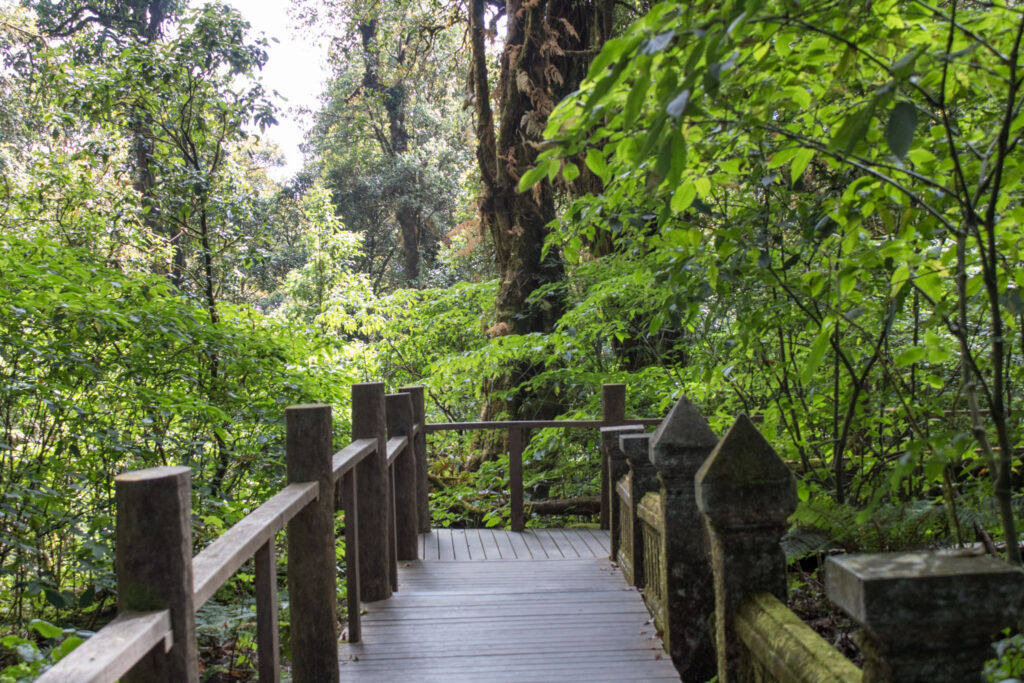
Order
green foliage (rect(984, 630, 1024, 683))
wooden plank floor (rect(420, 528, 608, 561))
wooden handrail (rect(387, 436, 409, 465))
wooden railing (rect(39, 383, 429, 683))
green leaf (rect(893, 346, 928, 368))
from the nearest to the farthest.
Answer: wooden railing (rect(39, 383, 429, 683)) < green leaf (rect(893, 346, 928, 368)) < green foliage (rect(984, 630, 1024, 683)) < wooden handrail (rect(387, 436, 409, 465)) < wooden plank floor (rect(420, 528, 608, 561))

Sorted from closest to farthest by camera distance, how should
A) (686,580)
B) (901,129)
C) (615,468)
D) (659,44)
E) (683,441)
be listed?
(659,44), (901,129), (683,441), (686,580), (615,468)

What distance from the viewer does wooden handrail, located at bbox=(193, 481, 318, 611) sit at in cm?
197

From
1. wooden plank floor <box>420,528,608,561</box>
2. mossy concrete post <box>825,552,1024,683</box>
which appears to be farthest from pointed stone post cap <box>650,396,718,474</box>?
wooden plank floor <box>420,528,608,561</box>

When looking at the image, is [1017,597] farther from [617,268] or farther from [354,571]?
[617,268]

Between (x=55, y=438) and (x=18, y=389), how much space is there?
0.86 meters

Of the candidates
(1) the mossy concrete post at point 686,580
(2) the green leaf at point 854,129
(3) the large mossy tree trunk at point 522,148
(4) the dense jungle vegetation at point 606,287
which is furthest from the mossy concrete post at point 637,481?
(3) the large mossy tree trunk at point 522,148

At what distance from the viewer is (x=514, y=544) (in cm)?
712

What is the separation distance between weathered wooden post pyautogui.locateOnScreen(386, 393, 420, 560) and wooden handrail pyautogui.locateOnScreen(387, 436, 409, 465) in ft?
0.22

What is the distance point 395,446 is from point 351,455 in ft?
4.95

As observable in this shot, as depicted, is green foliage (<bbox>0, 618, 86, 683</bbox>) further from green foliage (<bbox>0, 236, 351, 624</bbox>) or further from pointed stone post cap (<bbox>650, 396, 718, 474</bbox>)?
pointed stone post cap (<bbox>650, 396, 718, 474</bbox>)

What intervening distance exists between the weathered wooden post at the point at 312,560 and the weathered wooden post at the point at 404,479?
2.53 m

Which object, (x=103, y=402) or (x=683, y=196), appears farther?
(x=103, y=402)

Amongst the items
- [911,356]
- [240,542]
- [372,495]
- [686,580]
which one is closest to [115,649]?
[240,542]

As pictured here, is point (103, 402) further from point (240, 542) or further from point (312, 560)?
point (240, 542)
